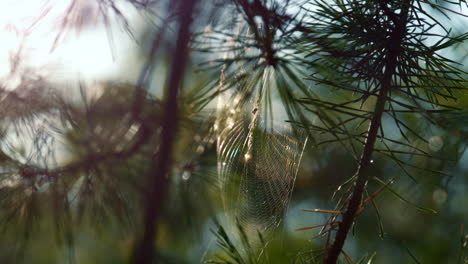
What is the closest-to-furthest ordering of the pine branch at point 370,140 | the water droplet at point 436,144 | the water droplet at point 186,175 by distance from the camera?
1. the pine branch at point 370,140
2. the water droplet at point 436,144
3. the water droplet at point 186,175

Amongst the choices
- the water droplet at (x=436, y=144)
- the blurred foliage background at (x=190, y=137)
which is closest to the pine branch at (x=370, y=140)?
the blurred foliage background at (x=190, y=137)

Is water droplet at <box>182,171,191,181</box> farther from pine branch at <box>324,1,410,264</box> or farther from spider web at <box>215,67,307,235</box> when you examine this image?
pine branch at <box>324,1,410,264</box>

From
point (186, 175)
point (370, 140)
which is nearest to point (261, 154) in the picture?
point (370, 140)

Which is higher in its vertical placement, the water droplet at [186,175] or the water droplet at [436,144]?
the water droplet at [436,144]

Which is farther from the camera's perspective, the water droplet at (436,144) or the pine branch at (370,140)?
the water droplet at (436,144)

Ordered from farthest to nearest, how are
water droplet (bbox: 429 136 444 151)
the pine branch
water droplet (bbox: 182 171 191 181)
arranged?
1. water droplet (bbox: 182 171 191 181)
2. water droplet (bbox: 429 136 444 151)
3. the pine branch

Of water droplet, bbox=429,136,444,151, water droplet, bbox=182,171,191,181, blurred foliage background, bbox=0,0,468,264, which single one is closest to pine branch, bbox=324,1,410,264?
blurred foliage background, bbox=0,0,468,264

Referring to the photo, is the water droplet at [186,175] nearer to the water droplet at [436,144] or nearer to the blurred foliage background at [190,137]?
the blurred foliage background at [190,137]

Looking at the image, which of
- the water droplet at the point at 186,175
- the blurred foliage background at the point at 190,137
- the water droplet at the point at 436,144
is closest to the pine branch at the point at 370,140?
the blurred foliage background at the point at 190,137

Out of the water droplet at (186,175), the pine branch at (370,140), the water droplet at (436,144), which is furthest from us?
the water droplet at (186,175)

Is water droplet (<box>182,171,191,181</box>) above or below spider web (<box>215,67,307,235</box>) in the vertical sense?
below
